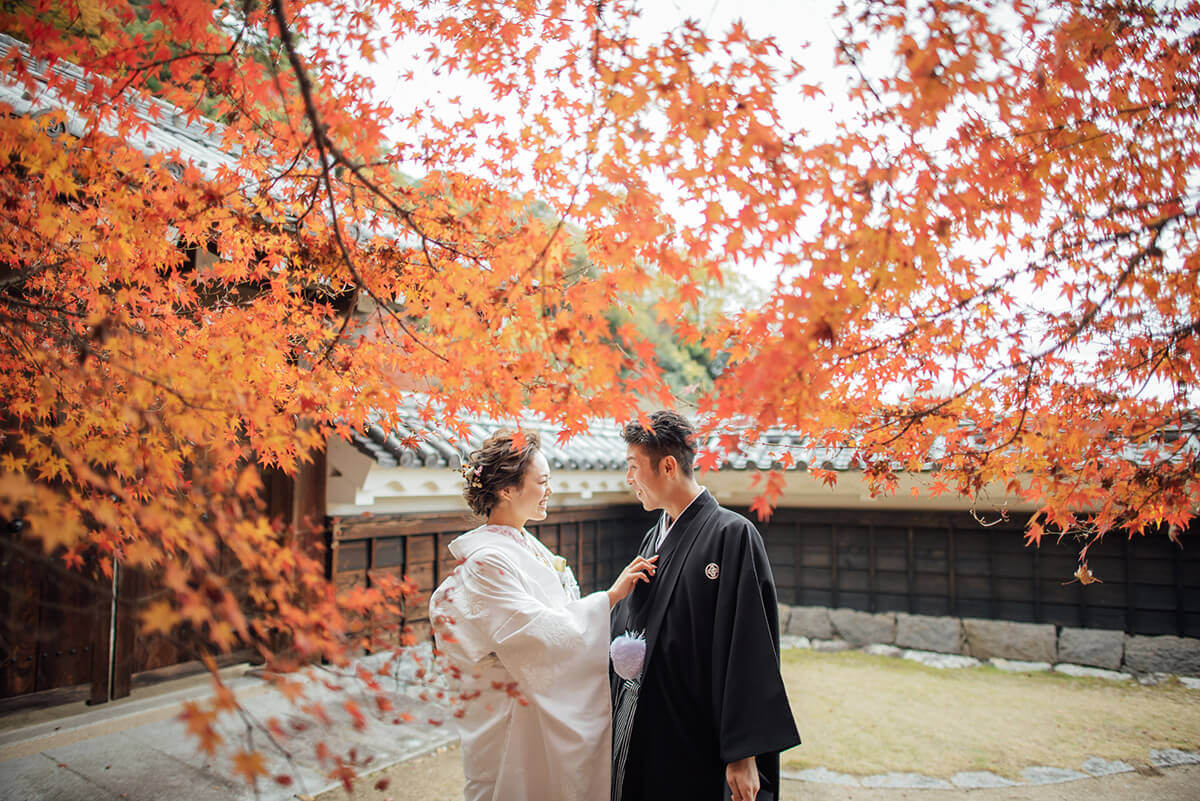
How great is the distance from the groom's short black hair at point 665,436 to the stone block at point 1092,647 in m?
7.59

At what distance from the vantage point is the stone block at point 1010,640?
8.02m

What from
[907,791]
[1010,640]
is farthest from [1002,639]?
[907,791]

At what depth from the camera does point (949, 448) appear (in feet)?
11.9

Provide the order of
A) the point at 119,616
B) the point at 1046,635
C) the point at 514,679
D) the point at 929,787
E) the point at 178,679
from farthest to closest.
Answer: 1. the point at 1046,635
2. the point at 178,679
3. the point at 119,616
4. the point at 929,787
5. the point at 514,679

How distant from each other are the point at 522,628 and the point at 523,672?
191 mm

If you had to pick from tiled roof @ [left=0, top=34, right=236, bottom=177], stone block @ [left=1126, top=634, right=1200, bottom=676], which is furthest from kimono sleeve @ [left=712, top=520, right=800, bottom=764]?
stone block @ [left=1126, top=634, right=1200, bottom=676]

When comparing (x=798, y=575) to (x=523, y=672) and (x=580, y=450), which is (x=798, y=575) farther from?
(x=523, y=672)

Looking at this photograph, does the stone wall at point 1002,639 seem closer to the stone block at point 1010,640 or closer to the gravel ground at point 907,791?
the stone block at point 1010,640

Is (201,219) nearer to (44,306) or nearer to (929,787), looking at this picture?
Result: (44,306)

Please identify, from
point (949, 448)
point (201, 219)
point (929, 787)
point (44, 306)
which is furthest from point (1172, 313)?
point (44, 306)

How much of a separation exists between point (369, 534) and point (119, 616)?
2.01m

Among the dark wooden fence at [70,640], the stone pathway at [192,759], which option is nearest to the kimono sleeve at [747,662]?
the stone pathway at [192,759]

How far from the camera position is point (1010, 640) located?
323 inches

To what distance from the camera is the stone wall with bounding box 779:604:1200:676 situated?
295 inches
